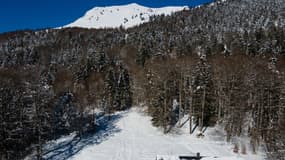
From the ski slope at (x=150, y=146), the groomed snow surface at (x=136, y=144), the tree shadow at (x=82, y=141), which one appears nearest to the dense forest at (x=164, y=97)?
the tree shadow at (x=82, y=141)

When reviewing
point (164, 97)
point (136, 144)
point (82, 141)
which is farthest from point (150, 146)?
point (82, 141)

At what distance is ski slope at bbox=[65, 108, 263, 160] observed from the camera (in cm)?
3581

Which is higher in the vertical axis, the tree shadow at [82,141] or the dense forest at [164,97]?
the dense forest at [164,97]

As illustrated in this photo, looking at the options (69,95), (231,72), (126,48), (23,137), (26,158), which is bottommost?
(26,158)

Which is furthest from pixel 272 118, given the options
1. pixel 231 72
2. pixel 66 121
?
pixel 66 121

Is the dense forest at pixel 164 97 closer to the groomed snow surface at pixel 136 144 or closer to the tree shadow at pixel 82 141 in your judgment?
the tree shadow at pixel 82 141

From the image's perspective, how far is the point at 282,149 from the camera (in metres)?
26.5

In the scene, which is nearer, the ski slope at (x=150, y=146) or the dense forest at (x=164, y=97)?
the dense forest at (x=164, y=97)

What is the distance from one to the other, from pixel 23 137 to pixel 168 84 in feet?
70.5

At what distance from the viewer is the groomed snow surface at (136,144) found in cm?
3609

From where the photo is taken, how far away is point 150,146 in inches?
1542

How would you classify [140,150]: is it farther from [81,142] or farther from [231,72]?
[231,72]

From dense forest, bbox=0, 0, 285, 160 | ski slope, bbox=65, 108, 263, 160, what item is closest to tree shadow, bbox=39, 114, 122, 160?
ski slope, bbox=65, 108, 263, 160

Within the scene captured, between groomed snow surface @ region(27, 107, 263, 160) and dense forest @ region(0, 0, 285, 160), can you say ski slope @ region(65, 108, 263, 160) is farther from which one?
dense forest @ region(0, 0, 285, 160)
